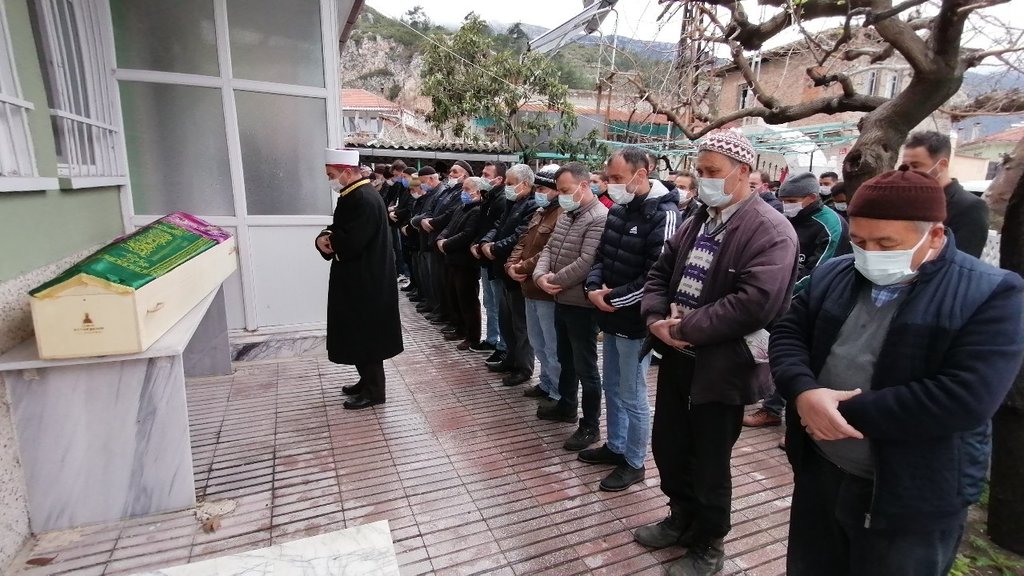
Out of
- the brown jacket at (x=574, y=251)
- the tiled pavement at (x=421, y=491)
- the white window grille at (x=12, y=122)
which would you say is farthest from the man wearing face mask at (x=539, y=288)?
the white window grille at (x=12, y=122)

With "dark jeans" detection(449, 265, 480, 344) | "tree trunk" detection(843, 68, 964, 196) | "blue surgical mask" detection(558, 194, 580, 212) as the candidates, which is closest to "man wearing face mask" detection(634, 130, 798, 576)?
"blue surgical mask" detection(558, 194, 580, 212)

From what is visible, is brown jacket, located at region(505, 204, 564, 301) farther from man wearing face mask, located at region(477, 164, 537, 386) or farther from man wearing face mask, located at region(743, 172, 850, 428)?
man wearing face mask, located at region(743, 172, 850, 428)

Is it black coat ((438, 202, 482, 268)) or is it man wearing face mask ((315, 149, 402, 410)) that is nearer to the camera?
man wearing face mask ((315, 149, 402, 410))

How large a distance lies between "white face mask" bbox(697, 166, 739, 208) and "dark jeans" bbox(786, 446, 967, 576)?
1.04m

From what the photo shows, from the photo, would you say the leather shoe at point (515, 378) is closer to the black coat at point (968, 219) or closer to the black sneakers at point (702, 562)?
the black sneakers at point (702, 562)

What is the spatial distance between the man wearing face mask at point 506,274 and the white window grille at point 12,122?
302 centimetres

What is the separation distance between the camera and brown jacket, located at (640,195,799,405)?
82.2 inches

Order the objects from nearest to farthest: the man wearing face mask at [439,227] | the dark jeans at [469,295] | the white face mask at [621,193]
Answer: the white face mask at [621,193] < the dark jeans at [469,295] < the man wearing face mask at [439,227]

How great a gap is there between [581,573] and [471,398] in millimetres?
2051

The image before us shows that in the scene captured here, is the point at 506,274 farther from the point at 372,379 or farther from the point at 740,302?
the point at 740,302

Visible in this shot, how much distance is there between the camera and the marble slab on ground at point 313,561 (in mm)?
1562

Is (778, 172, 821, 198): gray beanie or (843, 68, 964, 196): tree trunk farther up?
(843, 68, 964, 196): tree trunk

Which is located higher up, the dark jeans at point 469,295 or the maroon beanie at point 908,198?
the maroon beanie at point 908,198

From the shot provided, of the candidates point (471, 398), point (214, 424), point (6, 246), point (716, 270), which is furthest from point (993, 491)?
point (6, 246)
